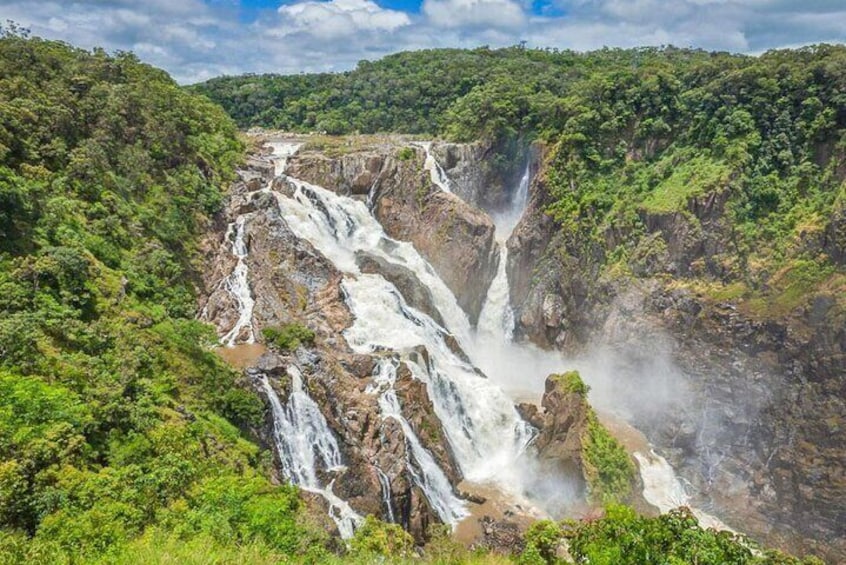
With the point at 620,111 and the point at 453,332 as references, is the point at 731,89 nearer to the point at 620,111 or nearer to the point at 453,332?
the point at 620,111

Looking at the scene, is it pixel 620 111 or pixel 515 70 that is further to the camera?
pixel 515 70

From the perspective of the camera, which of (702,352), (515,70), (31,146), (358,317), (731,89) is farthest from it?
(515,70)

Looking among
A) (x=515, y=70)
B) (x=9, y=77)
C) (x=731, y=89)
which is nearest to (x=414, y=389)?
(x=9, y=77)

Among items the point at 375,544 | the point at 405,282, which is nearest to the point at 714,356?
the point at 405,282

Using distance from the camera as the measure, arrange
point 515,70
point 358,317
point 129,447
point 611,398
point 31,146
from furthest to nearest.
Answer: point 515,70, point 611,398, point 358,317, point 31,146, point 129,447

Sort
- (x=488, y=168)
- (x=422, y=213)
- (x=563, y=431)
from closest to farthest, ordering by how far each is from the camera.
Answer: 1. (x=563, y=431)
2. (x=422, y=213)
3. (x=488, y=168)

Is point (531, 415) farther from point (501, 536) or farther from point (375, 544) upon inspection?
point (375, 544)

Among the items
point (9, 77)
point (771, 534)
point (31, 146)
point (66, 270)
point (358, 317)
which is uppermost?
point (9, 77)
